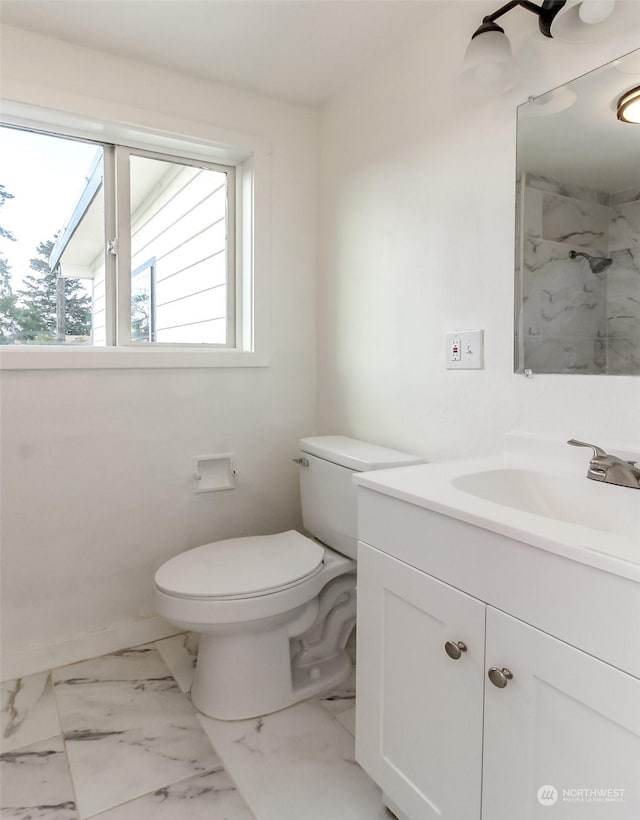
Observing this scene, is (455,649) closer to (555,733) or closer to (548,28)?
(555,733)

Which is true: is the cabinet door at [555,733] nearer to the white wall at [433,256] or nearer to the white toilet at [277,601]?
the white wall at [433,256]

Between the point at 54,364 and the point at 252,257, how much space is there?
85cm

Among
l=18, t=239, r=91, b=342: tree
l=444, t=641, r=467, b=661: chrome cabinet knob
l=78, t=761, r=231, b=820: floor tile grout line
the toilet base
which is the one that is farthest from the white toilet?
l=18, t=239, r=91, b=342: tree

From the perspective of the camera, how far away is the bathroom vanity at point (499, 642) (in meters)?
0.74

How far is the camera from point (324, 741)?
4.94 ft

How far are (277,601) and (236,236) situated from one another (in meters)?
1.47

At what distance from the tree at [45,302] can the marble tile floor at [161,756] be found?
1.19 m

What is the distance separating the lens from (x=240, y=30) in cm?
169

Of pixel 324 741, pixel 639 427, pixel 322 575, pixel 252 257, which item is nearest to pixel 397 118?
pixel 252 257

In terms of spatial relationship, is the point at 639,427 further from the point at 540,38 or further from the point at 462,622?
the point at 540,38

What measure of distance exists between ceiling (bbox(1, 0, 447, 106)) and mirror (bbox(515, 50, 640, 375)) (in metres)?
0.61

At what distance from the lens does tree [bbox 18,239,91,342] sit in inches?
74.3

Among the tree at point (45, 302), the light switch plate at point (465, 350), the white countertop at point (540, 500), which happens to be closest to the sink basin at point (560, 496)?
the white countertop at point (540, 500)

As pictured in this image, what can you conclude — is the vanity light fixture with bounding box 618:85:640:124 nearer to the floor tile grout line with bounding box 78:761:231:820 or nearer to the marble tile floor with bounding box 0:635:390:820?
the marble tile floor with bounding box 0:635:390:820
